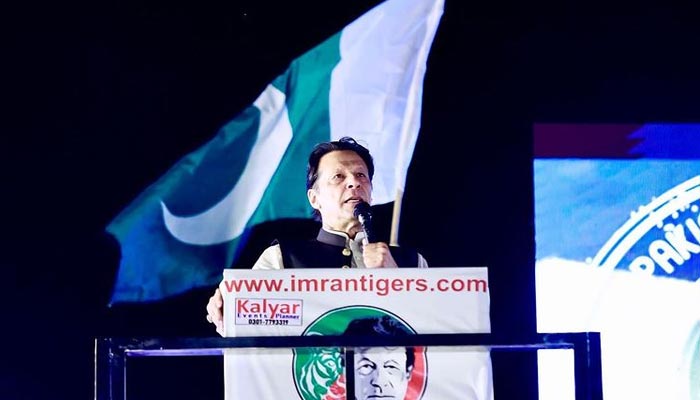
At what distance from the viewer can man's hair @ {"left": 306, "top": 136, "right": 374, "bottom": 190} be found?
4.22m

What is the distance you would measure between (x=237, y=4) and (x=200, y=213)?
35.7 inches

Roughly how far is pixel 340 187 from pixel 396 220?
34cm

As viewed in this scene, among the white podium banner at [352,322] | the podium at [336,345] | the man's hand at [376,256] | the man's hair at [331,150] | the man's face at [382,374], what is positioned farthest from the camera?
the man's hair at [331,150]

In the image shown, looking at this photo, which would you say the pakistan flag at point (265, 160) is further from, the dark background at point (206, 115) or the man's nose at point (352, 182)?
the man's nose at point (352, 182)

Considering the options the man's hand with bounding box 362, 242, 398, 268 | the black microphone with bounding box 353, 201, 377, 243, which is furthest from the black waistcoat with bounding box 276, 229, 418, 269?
the man's hand with bounding box 362, 242, 398, 268

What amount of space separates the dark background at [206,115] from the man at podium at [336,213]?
0.26 metres

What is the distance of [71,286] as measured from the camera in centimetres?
448

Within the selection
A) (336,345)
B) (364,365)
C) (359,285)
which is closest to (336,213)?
(359,285)

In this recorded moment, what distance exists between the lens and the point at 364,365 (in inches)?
92.3

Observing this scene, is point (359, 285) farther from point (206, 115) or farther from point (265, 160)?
point (206, 115)

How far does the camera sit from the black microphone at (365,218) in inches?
141

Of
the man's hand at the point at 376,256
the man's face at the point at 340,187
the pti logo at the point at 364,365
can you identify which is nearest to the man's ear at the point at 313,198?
the man's face at the point at 340,187

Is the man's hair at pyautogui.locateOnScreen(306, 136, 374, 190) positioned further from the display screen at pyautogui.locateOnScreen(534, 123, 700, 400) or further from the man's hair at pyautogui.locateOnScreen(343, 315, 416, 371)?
the man's hair at pyautogui.locateOnScreen(343, 315, 416, 371)

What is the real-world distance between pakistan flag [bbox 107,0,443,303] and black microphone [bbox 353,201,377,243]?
18.7 inches
